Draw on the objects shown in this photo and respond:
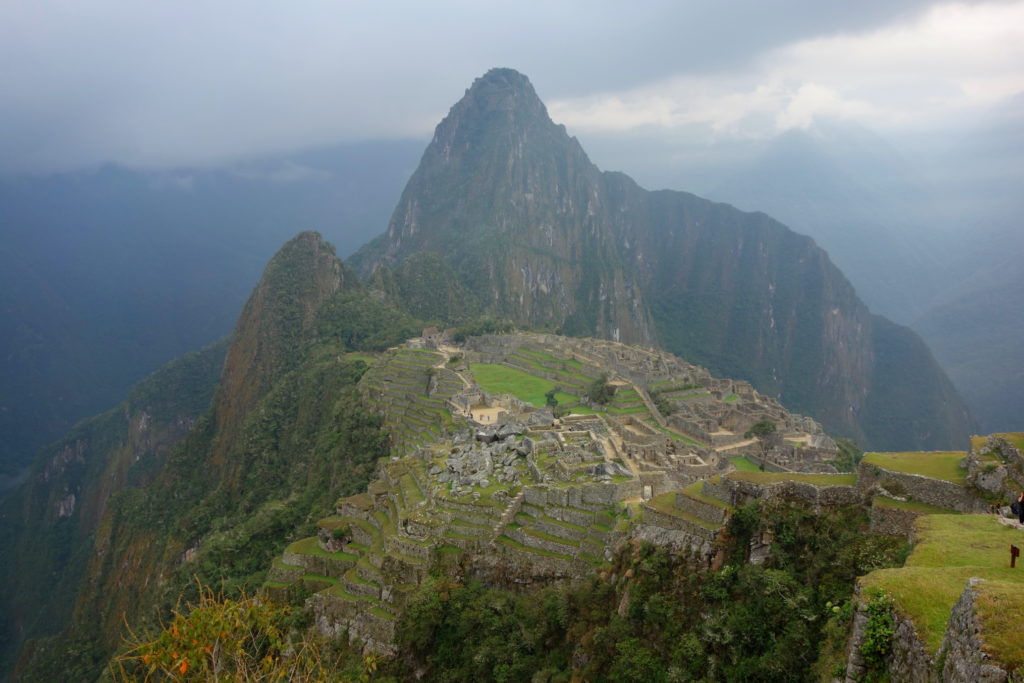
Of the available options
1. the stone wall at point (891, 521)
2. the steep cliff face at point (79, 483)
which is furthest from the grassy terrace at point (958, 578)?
the steep cliff face at point (79, 483)

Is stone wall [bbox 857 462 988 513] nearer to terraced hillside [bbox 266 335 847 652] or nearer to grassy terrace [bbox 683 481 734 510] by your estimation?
grassy terrace [bbox 683 481 734 510]

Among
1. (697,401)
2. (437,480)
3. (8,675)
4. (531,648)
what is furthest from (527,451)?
(8,675)

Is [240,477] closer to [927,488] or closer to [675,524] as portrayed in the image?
[675,524]

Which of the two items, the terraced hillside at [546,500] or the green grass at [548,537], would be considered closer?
the terraced hillside at [546,500]

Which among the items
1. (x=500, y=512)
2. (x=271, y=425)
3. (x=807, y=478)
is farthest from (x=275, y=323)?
(x=807, y=478)

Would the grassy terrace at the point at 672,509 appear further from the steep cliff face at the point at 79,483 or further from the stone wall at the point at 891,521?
the steep cliff face at the point at 79,483

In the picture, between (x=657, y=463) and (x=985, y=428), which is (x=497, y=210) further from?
(x=657, y=463)
